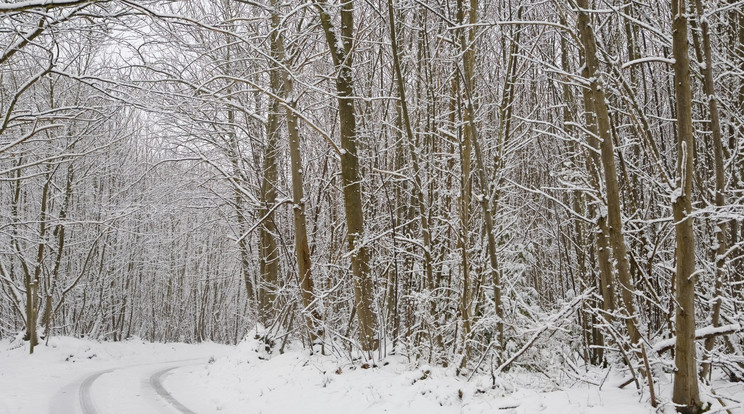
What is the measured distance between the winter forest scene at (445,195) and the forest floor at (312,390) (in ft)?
0.17

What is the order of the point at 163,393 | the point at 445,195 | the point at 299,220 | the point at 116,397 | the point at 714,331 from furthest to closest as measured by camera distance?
the point at 299,220 < the point at 163,393 < the point at 116,397 < the point at 445,195 < the point at 714,331

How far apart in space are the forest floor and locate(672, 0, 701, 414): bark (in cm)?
24

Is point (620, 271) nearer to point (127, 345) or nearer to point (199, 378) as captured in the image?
point (199, 378)

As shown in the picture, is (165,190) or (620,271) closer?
(620,271)

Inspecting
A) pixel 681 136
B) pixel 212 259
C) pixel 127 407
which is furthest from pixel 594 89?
pixel 212 259

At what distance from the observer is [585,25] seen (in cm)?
504

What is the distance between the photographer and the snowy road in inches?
326

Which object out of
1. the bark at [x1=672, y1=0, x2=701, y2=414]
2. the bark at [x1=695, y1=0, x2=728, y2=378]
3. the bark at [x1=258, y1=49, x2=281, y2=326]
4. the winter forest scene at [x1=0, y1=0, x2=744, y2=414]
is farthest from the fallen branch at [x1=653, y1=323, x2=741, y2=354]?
the bark at [x1=258, y1=49, x2=281, y2=326]

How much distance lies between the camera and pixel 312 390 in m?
7.94

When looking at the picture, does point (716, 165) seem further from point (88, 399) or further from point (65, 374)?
point (65, 374)

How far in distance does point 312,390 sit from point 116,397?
4257 millimetres

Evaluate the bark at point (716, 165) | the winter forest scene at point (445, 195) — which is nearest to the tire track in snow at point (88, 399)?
the winter forest scene at point (445, 195)

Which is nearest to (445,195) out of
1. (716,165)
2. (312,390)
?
(312,390)

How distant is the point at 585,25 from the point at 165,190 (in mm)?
14991
